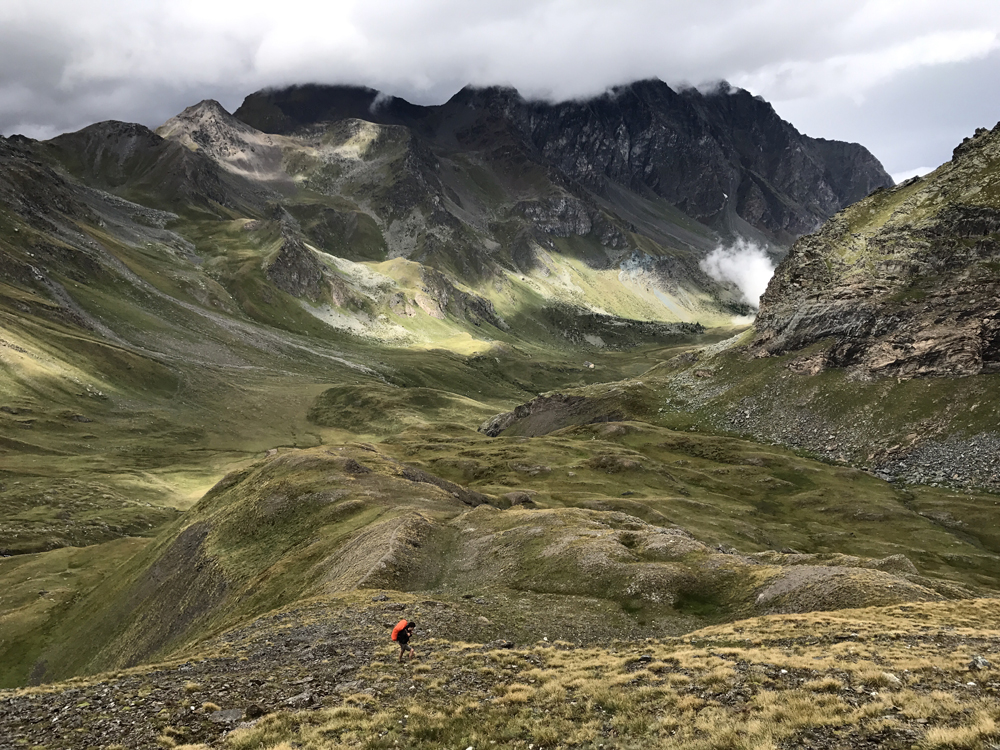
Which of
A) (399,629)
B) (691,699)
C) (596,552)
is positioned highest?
(691,699)

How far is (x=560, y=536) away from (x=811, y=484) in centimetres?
8823

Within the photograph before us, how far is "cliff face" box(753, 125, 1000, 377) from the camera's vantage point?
422ft

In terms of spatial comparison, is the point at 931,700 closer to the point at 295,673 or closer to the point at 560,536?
the point at 295,673

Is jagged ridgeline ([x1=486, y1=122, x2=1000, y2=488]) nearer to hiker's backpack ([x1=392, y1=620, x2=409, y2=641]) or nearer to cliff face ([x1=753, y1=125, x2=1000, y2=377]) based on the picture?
cliff face ([x1=753, y1=125, x2=1000, y2=377])

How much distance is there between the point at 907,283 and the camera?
147625 millimetres

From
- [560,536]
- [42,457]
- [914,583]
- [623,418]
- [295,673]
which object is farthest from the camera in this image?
[623,418]

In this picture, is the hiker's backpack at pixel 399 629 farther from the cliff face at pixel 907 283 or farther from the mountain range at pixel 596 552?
the cliff face at pixel 907 283

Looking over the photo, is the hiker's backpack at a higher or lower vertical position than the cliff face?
lower

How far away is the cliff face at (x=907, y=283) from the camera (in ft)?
422

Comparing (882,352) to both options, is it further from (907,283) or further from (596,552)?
(596,552)

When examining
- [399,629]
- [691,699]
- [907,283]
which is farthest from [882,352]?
[399,629]

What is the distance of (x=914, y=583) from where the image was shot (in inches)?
1564

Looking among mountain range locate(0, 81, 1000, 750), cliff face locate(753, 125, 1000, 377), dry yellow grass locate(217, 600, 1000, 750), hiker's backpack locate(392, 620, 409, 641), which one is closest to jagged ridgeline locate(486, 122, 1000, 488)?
cliff face locate(753, 125, 1000, 377)

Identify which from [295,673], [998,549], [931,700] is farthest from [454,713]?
[998,549]
